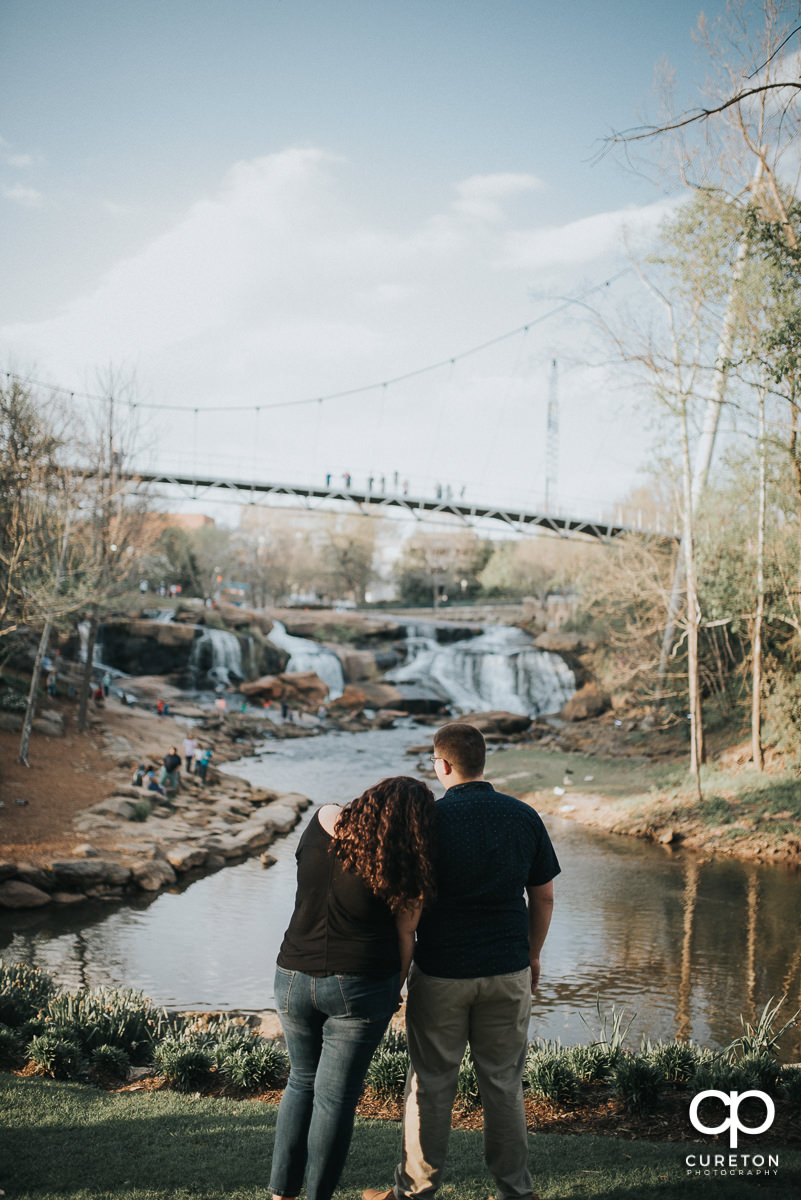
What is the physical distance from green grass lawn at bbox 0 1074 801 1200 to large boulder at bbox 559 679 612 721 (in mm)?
24732

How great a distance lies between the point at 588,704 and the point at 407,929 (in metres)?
26.5

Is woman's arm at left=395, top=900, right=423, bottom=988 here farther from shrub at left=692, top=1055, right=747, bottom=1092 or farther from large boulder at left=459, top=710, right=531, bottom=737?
large boulder at left=459, top=710, right=531, bottom=737

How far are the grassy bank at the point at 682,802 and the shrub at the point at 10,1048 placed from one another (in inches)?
464

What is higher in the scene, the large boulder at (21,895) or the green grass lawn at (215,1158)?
the green grass lawn at (215,1158)

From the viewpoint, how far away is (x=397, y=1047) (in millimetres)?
5102

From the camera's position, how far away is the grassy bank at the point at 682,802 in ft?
45.4

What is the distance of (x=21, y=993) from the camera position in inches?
236

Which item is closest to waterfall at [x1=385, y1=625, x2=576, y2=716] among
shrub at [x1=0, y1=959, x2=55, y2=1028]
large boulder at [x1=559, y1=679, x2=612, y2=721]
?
large boulder at [x1=559, y1=679, x2=612, y2=721]

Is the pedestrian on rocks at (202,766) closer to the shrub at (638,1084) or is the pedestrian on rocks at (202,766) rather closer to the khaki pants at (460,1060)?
the shrub at (638,1084)

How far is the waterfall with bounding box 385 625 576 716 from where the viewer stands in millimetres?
33094

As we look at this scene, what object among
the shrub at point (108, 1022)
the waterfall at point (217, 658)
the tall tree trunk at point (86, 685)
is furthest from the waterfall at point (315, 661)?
the shrub at point (108, 1022)

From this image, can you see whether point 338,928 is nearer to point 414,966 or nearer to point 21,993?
point 414,966

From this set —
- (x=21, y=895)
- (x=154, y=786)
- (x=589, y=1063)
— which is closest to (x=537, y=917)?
(x=589, y=1063)

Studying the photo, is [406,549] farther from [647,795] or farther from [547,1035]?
[547,1035]
